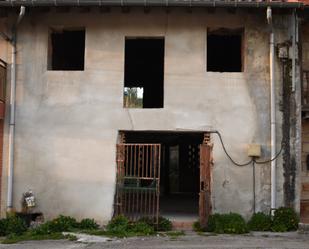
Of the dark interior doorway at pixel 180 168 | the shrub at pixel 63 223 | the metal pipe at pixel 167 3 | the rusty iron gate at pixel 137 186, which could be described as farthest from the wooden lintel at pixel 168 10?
the dark interior doorway at pixel 180 168

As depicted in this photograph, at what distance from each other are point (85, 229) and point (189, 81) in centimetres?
467

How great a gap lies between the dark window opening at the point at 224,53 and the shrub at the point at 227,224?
16.1 feet

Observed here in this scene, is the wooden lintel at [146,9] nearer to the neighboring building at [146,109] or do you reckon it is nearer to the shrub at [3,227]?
the neighboring building at [146,109]

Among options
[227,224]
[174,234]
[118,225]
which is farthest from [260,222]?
[118,225]

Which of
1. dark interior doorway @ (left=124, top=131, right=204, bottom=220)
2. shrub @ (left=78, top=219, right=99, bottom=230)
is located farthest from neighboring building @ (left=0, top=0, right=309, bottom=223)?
dark interior doorway @ (left=124, top=131, right=204, bottom=220)

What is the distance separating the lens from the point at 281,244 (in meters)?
11.3

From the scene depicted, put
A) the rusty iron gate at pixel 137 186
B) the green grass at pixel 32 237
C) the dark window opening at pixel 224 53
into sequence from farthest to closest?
the dark window opening at pixel 224 53
the rusty iron gate at pixel 137 186
the green grass at pixel 32 237

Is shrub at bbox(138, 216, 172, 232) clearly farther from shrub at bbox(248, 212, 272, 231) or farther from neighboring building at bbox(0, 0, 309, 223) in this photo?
shrub at bbox(248, 212, 272, 231)

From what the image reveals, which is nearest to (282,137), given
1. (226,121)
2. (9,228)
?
(226,121)

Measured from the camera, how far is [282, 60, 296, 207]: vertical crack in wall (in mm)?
13406

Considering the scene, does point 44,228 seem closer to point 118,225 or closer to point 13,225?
point 13,225

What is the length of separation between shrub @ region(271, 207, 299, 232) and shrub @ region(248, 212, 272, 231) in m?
0.14

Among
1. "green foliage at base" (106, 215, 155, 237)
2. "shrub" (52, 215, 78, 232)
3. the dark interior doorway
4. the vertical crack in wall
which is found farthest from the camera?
the dark interior doorway

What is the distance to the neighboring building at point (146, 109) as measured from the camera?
44.2 ft
